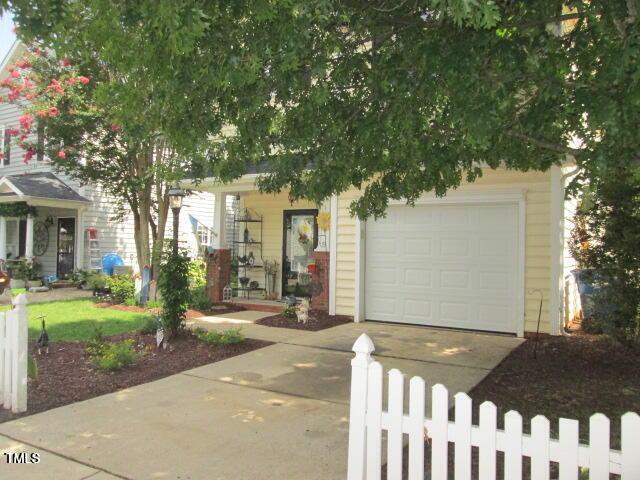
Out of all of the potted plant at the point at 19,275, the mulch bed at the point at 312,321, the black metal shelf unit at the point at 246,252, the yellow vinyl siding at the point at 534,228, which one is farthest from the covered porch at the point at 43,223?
the yellow vinyl siding at the point at 534,228

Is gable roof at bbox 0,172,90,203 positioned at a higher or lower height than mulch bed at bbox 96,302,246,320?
higher

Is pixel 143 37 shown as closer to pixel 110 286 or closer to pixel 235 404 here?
pixel 235 404

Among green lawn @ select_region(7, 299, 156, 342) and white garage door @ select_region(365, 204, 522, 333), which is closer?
green lawn @ select_region(7, 299, 156, 342)

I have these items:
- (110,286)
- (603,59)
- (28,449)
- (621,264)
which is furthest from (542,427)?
(110,286)

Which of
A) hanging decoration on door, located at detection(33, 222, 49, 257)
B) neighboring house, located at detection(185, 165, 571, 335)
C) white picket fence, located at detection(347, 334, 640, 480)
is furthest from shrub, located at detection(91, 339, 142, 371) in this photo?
hanging decoration on door, located at detection(33, 222, 49, 257)

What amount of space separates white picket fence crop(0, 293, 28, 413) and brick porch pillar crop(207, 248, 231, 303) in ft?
22.9

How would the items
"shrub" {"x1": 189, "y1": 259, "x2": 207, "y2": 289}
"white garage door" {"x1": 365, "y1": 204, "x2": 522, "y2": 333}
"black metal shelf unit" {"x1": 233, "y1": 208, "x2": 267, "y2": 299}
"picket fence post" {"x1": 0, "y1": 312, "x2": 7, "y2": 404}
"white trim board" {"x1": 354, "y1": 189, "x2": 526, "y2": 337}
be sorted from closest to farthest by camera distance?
1. "picket fence post" {"x1": 0, "y1": 312, "x2": 7, "y2": 404}
2. "white trim board" {"x1": 354, "y1": 189, "x2": 526, "y2": 337}
3. "white garage door" {"x1": 365, "y1": 204, "x2": 522, "y2": 333}
4. "shrub" {"x1": 189, "y1": 259, "x2": 207, "y2": 289}
5. "black metal shelf unit" {"x1": 233, "y1": 208, "x2": 267, "y2": 299}

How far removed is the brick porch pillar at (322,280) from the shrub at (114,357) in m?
4.78

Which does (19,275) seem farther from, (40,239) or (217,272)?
(217,272)

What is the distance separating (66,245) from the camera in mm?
17062

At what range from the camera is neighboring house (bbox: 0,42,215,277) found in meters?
15.6

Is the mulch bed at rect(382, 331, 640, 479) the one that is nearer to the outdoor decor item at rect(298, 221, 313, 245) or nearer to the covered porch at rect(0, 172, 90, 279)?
the outdoor decor item at rect(298, 221, 313, 245)

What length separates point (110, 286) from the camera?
40.8ft

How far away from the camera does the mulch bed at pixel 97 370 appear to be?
5156 millimetres
